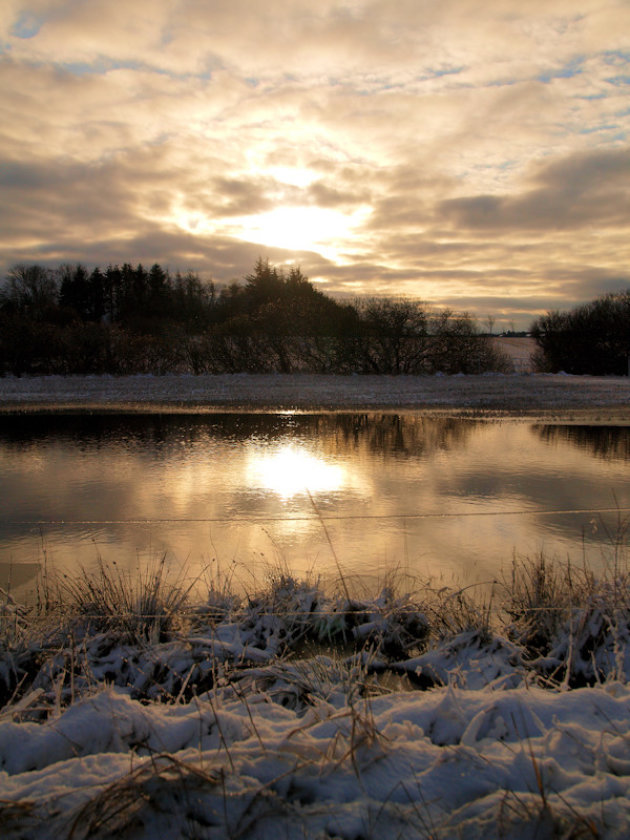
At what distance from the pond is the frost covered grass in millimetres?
538

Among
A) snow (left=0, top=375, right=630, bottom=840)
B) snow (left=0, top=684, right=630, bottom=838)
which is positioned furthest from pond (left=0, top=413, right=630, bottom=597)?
snow (left=0, top=684, right=630, bottom=838)

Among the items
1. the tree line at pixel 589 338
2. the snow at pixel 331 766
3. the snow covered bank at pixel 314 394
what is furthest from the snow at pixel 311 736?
the tree line at pixel 589 338

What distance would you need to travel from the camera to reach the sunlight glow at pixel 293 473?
6926mm

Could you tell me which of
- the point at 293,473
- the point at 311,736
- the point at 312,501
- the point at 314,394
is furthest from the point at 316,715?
the point at 314,394

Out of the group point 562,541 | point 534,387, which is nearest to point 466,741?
point 562,541

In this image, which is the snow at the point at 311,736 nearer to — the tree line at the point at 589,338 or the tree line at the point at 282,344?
the tree line at the point at 282,344

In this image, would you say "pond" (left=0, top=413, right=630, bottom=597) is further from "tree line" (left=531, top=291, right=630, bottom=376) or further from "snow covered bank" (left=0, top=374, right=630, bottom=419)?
"tree line" (left=531, top=291, right=630, bottom=376)

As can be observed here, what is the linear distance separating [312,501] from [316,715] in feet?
12.7

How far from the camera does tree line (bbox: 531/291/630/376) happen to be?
1224 inches

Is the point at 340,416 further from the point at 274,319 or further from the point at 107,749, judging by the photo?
the point at 274,319

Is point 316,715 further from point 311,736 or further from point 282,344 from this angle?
point 282,344

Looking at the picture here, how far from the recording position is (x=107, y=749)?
7.83 ft

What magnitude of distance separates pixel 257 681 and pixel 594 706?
1594 mm

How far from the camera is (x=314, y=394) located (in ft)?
62.6
